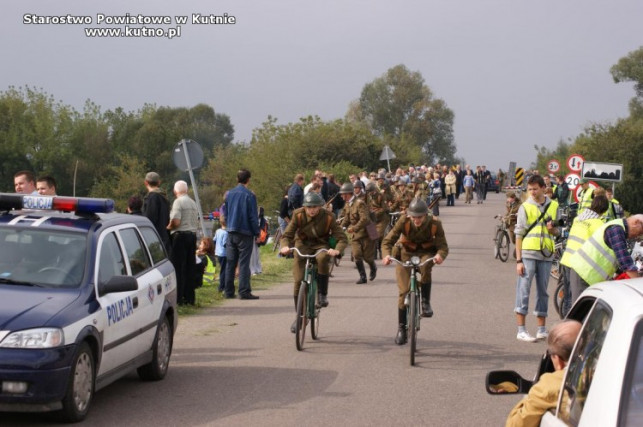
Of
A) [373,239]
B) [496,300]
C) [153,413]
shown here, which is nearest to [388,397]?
[153,413]

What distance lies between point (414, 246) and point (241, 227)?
525 centimetres

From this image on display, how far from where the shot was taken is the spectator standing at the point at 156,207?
1427 cm

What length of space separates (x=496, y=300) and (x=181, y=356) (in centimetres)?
746

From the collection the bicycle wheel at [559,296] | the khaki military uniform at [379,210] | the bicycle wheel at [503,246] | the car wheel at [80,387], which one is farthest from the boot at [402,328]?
the bicycle wheel at [503,246]

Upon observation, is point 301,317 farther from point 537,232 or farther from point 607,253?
point 607,253

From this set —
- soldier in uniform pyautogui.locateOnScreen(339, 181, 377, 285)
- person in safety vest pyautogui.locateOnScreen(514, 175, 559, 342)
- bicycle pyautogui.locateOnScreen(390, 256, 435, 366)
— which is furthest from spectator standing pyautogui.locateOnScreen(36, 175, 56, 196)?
soldier in uniform pyautogui.locateOnScreen(339, 181, 377, 285)

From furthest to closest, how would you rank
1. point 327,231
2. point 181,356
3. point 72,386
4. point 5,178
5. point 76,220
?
point 5,178 < point 327,231 < point 181,356 < point 76,220 < point 72,386

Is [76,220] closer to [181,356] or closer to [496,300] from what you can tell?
[181,356]

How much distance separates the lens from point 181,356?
37.0 feet

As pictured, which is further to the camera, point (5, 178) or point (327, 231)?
point (5, 178)

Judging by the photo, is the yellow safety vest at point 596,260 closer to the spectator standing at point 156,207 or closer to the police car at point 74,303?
the police car at point 74,303

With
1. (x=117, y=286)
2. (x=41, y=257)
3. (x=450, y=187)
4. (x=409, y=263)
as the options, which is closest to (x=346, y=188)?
(x=409, y=263)

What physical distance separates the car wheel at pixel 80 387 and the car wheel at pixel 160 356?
156 cm

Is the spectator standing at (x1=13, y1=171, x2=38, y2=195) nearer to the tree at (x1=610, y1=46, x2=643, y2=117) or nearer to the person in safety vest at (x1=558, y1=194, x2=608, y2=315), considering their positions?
the person in safety vest at (x1=558, y1=194, x2=608, y2=315)
